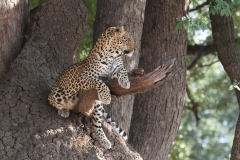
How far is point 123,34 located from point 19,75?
1611 mm

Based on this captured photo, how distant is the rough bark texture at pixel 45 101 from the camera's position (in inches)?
258

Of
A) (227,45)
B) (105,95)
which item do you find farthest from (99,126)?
(227,45)

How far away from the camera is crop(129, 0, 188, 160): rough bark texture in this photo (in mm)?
8523

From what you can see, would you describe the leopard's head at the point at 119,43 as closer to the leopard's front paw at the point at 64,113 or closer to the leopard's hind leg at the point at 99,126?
the leopard's hind leg at the point at 99,126

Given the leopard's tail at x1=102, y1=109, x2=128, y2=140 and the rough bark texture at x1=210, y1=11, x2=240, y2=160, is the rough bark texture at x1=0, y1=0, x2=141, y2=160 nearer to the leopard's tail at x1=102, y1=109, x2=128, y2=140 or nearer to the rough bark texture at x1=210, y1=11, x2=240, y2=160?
the leopard's tail at x1=102, y1=109, x2=128, y2=140

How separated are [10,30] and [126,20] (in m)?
1.76

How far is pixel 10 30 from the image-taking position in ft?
25.6

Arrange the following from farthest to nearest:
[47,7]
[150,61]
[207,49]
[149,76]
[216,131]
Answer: [216,131] → [207,49] → [150,61] → [47,7] → [149,76]

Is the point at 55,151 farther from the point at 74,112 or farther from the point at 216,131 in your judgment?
the point at 216,131

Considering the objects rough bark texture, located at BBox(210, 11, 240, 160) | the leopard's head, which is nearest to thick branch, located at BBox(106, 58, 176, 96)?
the leopard's head

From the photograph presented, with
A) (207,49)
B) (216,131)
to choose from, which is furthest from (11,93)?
(216,131)

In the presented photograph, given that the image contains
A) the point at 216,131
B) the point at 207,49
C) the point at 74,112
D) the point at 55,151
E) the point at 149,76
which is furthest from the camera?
the point at 216,131

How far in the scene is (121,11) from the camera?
830 centimetres

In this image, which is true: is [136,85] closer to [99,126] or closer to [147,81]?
[147,81]
